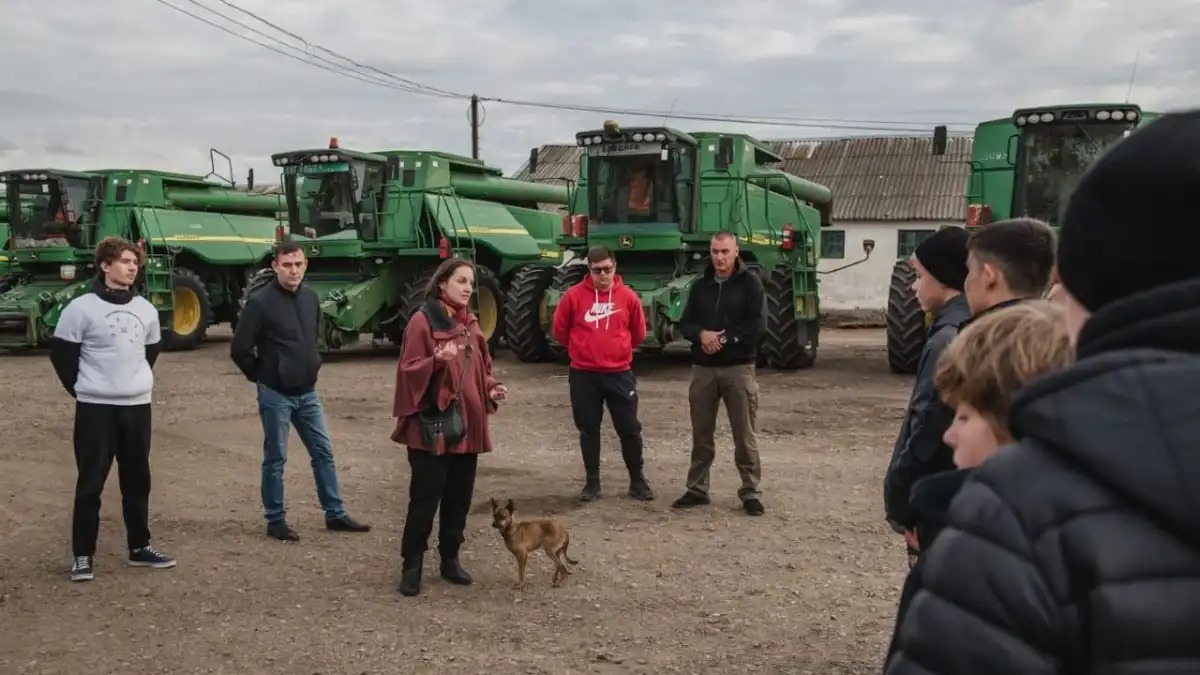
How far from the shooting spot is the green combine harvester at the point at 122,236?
18.0 meters

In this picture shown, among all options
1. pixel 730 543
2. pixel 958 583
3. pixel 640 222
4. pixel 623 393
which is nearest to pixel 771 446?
pixel 623 393

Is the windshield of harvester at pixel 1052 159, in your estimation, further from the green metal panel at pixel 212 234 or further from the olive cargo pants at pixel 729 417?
the green metal panel at pixel 212 234

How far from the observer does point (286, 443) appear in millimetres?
6812

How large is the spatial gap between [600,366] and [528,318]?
27.4 ft

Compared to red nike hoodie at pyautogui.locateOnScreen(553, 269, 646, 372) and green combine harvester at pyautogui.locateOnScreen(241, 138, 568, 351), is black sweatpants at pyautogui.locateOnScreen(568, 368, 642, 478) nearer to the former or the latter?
red nike hoodie at pyautogui.locateOnScreen(553, 269, 646, 372)

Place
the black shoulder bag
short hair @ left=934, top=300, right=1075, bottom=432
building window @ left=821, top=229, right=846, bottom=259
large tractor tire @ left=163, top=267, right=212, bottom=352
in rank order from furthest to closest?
building window @ left=821, top=229, right=846, bottom=259 < large tractor tire @ left=163, top=267, right=212, bottom=352 < the black shoulder bag < short hair @ left=934, top=300, right=1075, bottom=432

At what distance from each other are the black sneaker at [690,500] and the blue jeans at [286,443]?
2.07m

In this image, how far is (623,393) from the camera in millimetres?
7695

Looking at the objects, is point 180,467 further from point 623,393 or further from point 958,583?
point 958,583

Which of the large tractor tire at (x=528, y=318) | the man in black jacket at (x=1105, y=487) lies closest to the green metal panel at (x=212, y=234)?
the large tractor tire at (x=528, y=318)

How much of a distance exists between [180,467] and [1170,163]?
8.60 metres

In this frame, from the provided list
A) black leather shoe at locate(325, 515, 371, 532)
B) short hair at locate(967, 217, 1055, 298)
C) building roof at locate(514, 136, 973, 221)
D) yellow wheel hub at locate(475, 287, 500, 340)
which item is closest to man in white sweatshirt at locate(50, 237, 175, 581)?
black leather shoe at locate(325, 515, 371, 532)

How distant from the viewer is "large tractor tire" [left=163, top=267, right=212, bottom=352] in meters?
18.9

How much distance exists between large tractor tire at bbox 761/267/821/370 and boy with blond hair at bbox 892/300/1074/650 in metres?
12.7
